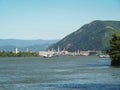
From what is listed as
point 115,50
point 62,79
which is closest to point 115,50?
point 115,50

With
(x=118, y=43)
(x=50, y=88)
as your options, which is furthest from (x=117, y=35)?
(x=50, y=88)

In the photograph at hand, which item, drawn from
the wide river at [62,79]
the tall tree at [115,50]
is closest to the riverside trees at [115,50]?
the tall tree at [115,50]

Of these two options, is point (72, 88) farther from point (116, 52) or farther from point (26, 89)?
point (116, 52)

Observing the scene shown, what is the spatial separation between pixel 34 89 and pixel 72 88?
163 inches

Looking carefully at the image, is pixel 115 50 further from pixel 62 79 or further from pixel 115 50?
pixel 62 79

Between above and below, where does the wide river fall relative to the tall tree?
below

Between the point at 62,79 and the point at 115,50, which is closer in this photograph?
the point at 62,79

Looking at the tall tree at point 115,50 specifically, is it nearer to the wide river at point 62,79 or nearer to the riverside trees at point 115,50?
the riverside trees at point 115,50

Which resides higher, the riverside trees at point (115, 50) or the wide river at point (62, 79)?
the riverside trees at point (115, 50)

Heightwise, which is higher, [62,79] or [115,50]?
[115,50]

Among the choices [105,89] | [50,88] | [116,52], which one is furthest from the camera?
[116,52]

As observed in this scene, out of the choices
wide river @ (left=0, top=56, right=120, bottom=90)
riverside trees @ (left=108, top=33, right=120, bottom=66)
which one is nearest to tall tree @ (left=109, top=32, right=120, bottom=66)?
riverside trees @ (left=108, top=33, right=120, bottom=66)

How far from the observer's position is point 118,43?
92.1 metres

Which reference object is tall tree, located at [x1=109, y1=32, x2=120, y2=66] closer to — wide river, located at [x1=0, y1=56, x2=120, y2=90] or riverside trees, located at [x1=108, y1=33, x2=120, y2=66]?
riverside trees, located at [x1=108, y1=33, x2=120, y2=66]
